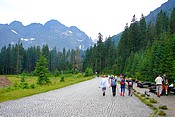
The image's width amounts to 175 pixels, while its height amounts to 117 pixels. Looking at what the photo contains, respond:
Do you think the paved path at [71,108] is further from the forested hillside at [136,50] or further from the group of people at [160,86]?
the forested hillside at [136,50]

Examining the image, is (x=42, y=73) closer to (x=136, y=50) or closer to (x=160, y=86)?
(x=160, y=86)

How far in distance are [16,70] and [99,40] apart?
41.4 metres

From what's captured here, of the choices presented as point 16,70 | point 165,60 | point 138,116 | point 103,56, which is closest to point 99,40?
point 103,56

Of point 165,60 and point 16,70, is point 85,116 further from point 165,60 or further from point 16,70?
point 16,70

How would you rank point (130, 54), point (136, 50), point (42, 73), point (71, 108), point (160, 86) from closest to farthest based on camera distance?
point (71, 108) → point (160, 86) → point (42, 73) → point (130, 54) → point (136, 50)

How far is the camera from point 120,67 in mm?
87062

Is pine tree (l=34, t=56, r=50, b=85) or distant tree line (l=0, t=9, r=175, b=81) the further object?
distant tree line (l=0, t=9, r=175, b=81)

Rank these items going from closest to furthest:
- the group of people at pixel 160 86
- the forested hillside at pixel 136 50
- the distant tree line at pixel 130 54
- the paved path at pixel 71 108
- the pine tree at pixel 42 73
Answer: the paved path at pixel 71 108
the group of people at pixel 160 86
the pine tree at pixel 42 73
the distant tree line at pixel 130 54
the forested hillside at pixel 136 50

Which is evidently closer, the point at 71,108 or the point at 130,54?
the point at 71,108

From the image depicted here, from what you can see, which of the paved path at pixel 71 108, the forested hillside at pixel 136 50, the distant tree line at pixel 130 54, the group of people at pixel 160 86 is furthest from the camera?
the forested hillside at pixel 136 50

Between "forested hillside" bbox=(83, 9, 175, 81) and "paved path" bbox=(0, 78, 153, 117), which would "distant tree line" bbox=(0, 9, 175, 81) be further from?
"paved path" bbox=(0, 78, 153, 117)

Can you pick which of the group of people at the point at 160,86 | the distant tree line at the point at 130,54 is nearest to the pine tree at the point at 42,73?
the distant tree line at the point at 130,54

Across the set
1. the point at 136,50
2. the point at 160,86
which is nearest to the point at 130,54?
the point at 136,50

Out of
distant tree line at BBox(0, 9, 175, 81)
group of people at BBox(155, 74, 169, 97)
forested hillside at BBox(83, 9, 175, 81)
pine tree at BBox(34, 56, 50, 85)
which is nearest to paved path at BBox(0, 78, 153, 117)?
group of people at BBox(155, 74, 169, 97)
